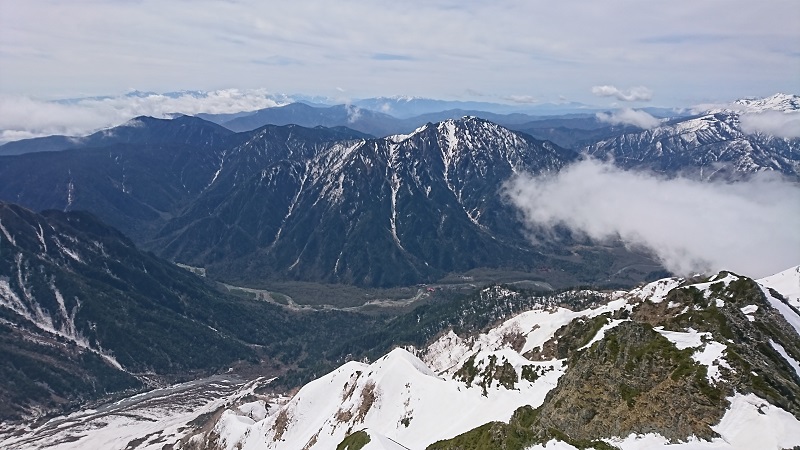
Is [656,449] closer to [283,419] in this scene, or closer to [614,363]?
[614,363]

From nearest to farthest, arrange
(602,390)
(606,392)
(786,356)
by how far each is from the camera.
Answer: (606,392) < (602,390) < (786,356)

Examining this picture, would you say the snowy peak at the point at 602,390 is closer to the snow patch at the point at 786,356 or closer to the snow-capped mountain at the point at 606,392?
the snow-capped mountain at the point at 606,392

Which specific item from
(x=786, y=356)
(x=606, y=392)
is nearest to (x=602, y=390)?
(x=606, y=392)

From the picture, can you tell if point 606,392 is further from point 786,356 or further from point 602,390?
point 786,356

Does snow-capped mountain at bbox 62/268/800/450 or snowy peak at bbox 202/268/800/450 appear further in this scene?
snowy peak at bbox 202/268/800/450

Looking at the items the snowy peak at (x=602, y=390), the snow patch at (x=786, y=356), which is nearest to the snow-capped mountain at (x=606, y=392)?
the snowy peak at (x=602, y=390)

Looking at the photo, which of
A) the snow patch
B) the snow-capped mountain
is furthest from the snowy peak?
the snow patch

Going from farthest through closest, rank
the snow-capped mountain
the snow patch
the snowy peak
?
the snow patch < the snowy peak < the snow-capped mountain

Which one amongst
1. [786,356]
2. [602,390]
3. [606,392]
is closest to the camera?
[606,392]

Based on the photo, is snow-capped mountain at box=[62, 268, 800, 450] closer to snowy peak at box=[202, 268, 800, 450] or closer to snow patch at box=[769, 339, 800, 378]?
snowy peak at box=[202, 268, 800, 450]
